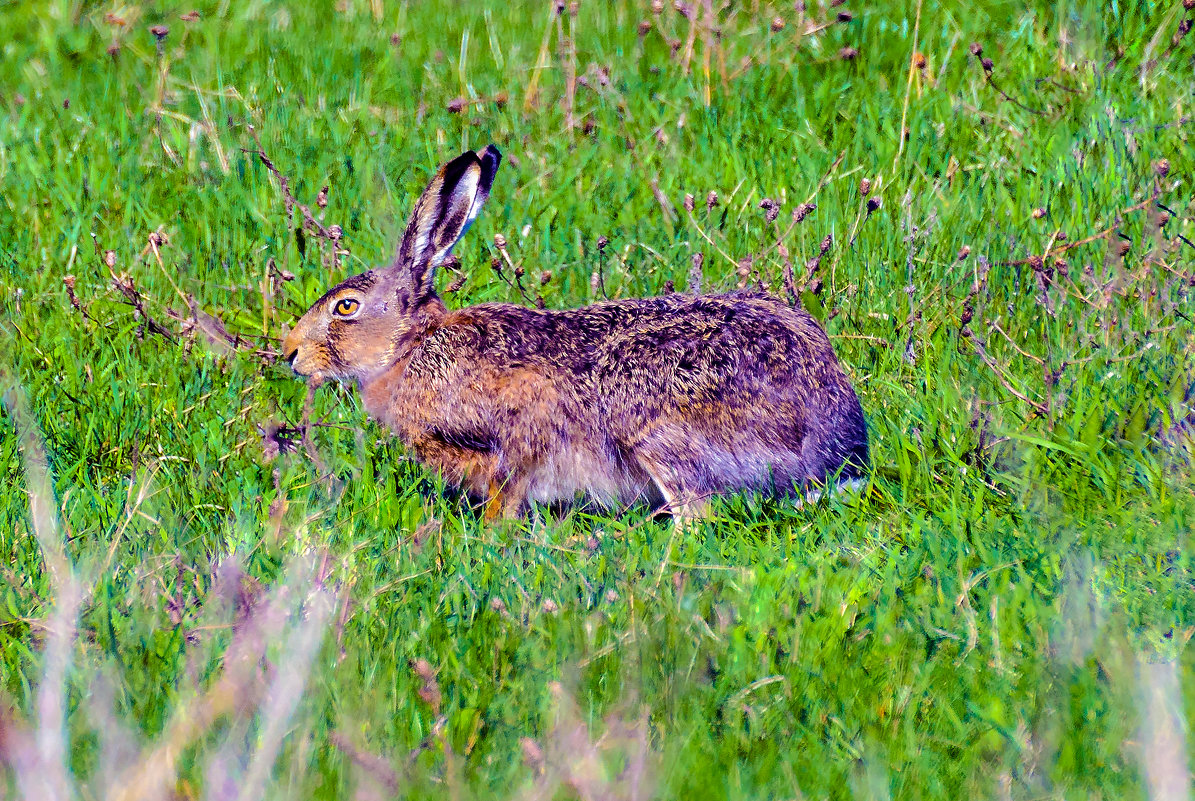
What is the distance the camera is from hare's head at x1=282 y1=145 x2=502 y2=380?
17.0 ft

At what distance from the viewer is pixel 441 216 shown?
207 inches

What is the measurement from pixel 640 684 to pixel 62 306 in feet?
11.0

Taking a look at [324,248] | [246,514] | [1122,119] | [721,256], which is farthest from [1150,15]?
[246,514]

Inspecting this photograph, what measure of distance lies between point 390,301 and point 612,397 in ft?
3.53

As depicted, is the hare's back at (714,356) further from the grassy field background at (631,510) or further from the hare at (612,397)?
the grassy field background at (631,510)

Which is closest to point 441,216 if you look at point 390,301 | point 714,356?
point 390,301

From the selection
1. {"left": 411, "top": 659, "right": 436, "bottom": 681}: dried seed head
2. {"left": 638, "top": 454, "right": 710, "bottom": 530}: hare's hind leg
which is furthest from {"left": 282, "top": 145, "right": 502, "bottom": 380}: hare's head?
{"left": 411, "top": 659, "right": 436, "bottom": 681}: dried seed head

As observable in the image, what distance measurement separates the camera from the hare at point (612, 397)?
15.2 ft

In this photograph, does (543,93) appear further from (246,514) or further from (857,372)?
(246,514)

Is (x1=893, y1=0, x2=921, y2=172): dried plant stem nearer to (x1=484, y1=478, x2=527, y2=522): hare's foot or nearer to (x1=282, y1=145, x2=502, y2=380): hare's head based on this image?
(x1=282, y1=145, x2=502, y2=380): hare's head

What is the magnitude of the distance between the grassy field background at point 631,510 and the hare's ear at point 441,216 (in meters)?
0.48

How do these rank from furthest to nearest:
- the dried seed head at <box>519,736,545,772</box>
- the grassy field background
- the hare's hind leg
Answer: the hare's hind leg, the grassy field background, the dried seed head at <box>519,736,545,772</box>

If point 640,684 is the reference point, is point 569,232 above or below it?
below

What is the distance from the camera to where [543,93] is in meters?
7.22
